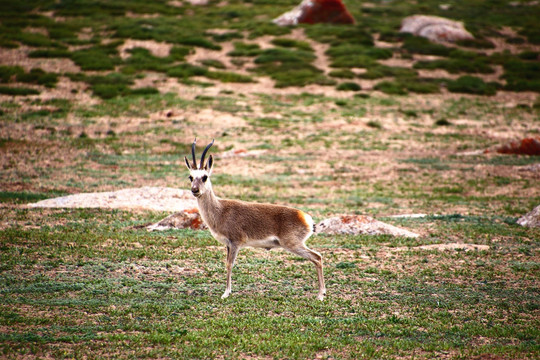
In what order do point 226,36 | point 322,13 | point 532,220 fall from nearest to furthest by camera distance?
point 532,220, point 226,36, point 322,13

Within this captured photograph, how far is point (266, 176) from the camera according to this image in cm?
2927

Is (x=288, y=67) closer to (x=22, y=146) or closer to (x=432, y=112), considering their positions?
(x=432, y=112)

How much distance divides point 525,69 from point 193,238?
180 ft

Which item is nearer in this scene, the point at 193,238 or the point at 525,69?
the point at 193,238

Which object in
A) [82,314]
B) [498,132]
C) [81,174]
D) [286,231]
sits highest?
[286,231]

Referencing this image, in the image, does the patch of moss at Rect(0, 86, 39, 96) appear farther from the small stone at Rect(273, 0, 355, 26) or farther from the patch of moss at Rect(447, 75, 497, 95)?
the small stone at Rect(273, 0, 355, 26)

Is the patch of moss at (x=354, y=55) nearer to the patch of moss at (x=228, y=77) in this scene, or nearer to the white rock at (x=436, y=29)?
the white rock at (x=436, y=29)

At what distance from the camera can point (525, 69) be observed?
62.3 m

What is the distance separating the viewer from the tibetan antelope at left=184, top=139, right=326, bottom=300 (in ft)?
38.5

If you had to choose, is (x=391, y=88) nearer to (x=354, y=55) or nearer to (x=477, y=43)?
(x=354, y=55)

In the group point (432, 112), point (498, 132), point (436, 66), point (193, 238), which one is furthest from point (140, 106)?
point (436, 66)

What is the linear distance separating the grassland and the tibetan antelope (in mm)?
1030

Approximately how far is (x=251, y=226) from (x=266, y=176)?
1741 cm

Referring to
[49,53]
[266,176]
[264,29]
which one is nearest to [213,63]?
[49,53]
